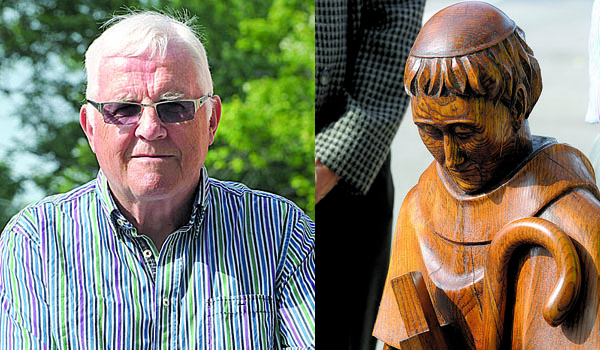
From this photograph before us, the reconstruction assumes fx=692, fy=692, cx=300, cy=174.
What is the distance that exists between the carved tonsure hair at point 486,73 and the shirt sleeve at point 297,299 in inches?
27.9

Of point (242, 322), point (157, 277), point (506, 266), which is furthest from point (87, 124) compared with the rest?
Result: point (506, 266)

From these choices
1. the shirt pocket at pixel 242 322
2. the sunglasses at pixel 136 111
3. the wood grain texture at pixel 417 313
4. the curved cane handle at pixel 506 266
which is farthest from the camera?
the shirt pocket at pixel 242 322

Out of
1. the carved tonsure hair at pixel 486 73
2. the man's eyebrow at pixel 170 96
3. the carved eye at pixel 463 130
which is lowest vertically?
the carved eye at pixel 463 130

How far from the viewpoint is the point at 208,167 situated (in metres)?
1.48

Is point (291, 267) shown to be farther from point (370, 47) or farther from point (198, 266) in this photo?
point (370, 47)

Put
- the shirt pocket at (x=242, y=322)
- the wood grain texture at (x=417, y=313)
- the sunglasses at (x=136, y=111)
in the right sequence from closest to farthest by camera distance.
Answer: the wood grain texture at (x=417, y=313) → the sunglasses at (x=136, y=111) → the shirt pocket at (x=242, y=322)

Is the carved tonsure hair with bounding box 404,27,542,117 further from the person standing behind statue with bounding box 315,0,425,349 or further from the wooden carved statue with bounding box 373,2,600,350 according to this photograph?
the person standing behind statue with bounding box 315,0,425,349

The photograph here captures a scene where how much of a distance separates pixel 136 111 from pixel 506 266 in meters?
0.79

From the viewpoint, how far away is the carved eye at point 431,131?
89 centimetres

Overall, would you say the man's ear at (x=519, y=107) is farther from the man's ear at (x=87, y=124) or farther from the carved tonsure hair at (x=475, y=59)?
the man's ear at (x=87, y=124)

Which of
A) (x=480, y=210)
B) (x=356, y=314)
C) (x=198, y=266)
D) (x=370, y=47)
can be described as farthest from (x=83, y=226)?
(x=480, y=210)

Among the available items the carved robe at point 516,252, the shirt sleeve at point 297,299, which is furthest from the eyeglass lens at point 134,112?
the carved robe at point 516,252

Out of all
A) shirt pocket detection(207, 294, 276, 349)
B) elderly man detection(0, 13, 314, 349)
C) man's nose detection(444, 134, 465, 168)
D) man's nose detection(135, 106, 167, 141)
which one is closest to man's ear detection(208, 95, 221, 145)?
elderly man detection(0, 13, 314, 349)

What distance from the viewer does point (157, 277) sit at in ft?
4.72
